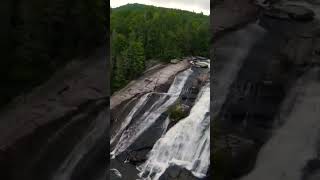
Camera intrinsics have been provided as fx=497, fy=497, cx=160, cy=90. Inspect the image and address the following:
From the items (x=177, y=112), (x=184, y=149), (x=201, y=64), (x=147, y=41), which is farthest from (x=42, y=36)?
(x=147, y=41)

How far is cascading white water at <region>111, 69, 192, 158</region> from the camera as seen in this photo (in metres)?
12.3

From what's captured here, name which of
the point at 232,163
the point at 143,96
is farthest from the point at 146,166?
the point at 232,163

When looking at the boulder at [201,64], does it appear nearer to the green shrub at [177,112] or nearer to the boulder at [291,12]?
the green shrub at [177,112]

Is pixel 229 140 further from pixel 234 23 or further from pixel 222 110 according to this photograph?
pixel 234 23

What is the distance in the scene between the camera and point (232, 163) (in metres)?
3.65

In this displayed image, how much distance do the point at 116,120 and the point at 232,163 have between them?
9.71m

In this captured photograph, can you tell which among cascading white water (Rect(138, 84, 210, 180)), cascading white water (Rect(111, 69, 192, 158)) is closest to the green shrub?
cascading white water (Rect(138, 84, 210, 180))

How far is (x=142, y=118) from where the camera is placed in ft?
42.3

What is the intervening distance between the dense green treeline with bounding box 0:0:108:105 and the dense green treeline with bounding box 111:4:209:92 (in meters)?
12.4

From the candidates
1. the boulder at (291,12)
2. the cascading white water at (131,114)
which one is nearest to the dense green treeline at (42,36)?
the boulder at (291,12)

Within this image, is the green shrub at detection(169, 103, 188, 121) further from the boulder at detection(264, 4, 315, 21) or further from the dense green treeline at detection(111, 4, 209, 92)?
the boulder at detection(264, 4, 315, 21)

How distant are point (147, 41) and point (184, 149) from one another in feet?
30.9

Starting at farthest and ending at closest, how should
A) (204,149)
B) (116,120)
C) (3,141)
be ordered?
1. (116,120)
2. (204,149)
3. (3,141)

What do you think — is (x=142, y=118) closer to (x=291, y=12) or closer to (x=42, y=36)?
(x=291, y=12)
